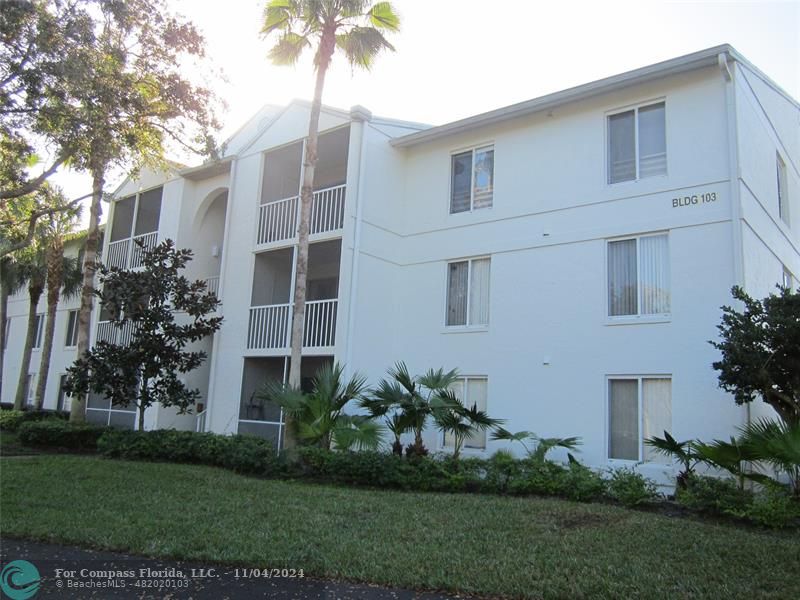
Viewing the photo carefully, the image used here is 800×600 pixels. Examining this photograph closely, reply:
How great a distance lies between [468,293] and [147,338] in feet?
25.9

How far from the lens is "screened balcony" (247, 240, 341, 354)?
16156 mm

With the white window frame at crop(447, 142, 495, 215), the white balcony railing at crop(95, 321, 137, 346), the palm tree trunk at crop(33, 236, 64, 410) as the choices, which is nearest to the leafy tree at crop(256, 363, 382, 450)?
the white window frame at crop(447, 142, 495, 215)

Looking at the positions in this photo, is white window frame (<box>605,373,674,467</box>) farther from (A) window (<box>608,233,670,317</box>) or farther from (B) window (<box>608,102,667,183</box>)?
(B) window (<box>608,102,667,183</box>)

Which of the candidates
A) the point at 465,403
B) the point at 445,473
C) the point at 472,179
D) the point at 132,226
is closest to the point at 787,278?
the point at 472,179

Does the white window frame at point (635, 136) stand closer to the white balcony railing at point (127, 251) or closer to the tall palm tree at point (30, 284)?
the white balcony railing at point (127, 251)

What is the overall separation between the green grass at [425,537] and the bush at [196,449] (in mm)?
1713

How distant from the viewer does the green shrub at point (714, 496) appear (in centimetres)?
887

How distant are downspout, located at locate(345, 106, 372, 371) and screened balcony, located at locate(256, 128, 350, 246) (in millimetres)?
525

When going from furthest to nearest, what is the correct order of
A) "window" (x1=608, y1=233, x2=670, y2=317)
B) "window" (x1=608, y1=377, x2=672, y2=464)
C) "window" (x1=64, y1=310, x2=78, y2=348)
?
"window" (x1=64, y1=310, x2=78, y2=348) → "window" (x1=608, y1=233, x2=670, y2=317) → "window" (x1=608, y1=377, x2=672, y2=464)

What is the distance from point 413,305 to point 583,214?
4.82m

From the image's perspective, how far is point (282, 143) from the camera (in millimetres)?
18281

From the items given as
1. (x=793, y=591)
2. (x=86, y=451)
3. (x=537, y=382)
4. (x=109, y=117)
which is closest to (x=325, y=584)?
(x=793, y=591)

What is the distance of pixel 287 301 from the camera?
770 inches

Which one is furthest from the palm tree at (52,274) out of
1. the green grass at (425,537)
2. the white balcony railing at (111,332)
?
the green grass at (425,537)
